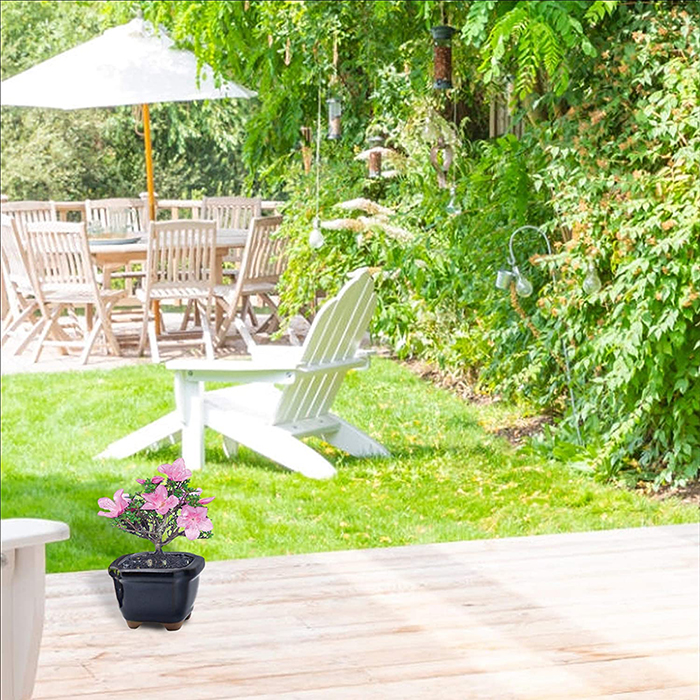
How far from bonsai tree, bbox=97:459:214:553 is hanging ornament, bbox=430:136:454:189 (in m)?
4.55

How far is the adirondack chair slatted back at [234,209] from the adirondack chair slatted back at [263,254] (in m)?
1.23

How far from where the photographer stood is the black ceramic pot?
2.47 meters

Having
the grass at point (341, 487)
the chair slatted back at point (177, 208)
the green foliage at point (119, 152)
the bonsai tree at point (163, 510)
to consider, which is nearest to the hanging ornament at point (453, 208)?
the grass at point (341, 487)

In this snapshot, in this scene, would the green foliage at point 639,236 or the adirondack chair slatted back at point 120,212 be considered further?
the adirondack chair slatted back at point 120,212

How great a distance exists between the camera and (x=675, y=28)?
173 inches

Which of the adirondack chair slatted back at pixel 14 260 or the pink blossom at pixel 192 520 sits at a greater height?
the pink blossom at pixel 192 520

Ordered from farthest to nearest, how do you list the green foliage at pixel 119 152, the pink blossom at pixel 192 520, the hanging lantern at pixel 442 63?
the green foliage at pixel 119 152
the hanging lantern at pixel 442 63
the pink blossom at pixel 192 520

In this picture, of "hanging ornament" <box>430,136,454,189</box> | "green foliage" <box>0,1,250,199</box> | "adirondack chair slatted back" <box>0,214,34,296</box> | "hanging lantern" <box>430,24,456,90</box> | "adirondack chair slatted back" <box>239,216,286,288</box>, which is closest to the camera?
"hanging lantern" <box>430,24,456,90</box>

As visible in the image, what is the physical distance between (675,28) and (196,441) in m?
2.26

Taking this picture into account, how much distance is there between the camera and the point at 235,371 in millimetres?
4852

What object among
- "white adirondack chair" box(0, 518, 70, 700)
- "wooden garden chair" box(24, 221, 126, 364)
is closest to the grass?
"wooden garden chair" box(24, 221, 126, 364)

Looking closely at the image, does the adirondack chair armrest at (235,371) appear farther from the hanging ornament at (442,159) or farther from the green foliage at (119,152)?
the green foliage at (119,152)

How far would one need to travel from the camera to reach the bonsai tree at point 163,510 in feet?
7.82

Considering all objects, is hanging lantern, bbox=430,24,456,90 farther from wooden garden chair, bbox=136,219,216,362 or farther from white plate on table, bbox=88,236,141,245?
white plate on table, bbox=88,236,141,245
